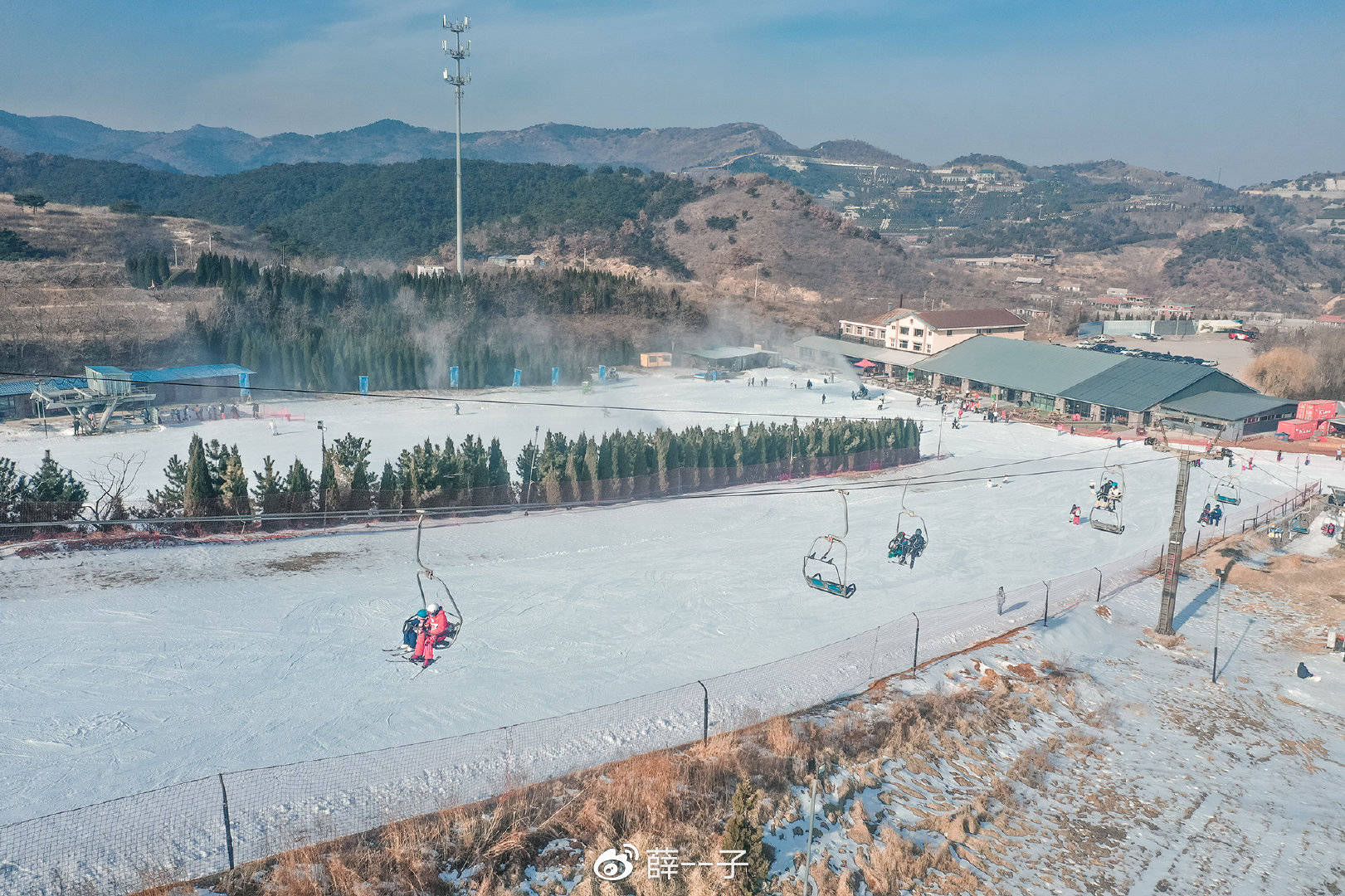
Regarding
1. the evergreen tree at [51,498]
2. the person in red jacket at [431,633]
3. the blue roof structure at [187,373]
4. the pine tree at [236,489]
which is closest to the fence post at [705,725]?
the person in red jacket at [431,633]

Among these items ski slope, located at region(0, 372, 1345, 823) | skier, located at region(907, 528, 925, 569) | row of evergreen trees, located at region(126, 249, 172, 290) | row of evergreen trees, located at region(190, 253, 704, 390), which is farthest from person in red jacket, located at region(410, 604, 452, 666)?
row of evergreen trees, located at region(126, 249, 172, 290)

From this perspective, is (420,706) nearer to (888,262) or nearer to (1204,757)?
(1204,757)

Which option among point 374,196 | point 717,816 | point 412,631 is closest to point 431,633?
point 412,631

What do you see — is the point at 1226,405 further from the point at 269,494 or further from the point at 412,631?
the point at 412,631

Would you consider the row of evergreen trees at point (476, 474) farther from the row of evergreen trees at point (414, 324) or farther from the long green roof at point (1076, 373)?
the row of evergreen trees at point (414, 324)

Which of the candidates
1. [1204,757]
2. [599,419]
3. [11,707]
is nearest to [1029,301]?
[599,419]

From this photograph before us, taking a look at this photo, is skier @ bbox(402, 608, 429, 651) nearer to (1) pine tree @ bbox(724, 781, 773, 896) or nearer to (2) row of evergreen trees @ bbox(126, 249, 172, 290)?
(1) pine tree @ bbox(724, 781, 773, 896)
